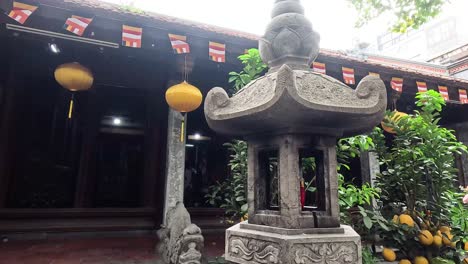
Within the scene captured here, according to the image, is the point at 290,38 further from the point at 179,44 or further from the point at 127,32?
the point at 127,32

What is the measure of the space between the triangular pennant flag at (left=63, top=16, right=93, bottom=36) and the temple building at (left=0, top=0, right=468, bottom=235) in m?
0.23

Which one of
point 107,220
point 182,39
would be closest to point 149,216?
point 107,220

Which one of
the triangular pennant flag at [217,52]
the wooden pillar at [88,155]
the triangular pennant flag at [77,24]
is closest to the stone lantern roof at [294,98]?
the triangular pennant flag at [217,52]

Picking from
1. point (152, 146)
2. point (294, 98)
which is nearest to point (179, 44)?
point (152, 146)

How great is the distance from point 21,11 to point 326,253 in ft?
14.9

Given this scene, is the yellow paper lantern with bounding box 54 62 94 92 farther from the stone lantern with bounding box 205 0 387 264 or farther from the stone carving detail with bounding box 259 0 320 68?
the stone carving detail with bounding box 259 0 320 68

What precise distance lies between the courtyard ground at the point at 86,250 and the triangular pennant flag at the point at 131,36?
10.5ft

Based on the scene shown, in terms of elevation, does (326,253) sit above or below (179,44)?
below

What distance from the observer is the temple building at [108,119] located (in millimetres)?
4961

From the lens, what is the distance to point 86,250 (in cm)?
481

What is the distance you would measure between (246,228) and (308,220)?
561 mm

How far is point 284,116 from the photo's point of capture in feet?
7.21

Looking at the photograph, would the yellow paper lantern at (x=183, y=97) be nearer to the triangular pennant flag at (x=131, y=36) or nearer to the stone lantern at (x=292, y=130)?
the triangular pennant flag at (x=131, y=36)

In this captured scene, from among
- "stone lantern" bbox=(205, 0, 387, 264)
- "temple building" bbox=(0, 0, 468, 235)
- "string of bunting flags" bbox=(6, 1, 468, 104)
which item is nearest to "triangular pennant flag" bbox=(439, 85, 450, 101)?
"temple building" bbox=(0, 0, 468, 235)
